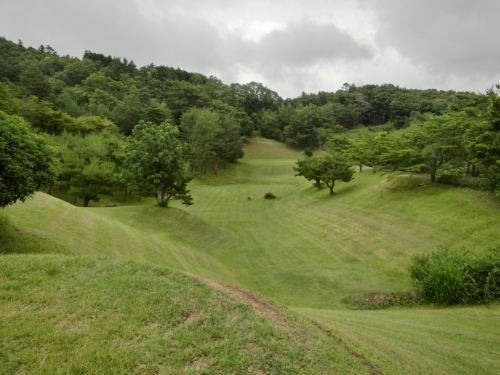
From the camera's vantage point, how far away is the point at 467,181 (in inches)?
1032

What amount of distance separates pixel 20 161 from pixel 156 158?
15.9 m

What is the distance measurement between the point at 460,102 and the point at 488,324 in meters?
44.0

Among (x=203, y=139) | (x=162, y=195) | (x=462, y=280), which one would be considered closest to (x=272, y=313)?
(x=462, y=280)

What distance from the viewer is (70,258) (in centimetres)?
873

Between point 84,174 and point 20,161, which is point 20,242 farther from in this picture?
point 84,174

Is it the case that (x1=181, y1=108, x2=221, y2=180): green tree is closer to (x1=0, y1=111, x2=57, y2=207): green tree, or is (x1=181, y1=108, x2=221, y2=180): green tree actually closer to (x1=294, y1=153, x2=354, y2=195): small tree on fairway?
(x1=294, y1=153, x2=354, y2=195): small tree on fairway

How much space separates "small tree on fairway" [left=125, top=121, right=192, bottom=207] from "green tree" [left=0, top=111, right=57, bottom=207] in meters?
14.5

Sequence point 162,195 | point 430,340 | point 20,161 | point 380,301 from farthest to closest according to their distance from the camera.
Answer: point 162,195, point 380,301, point 20,161, point 430,340

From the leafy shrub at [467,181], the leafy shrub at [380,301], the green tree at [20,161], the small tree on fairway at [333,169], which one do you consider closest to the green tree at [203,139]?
the small tree on fairway at [333,169]

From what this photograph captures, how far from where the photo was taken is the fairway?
27.9ft

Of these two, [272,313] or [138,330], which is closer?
[138,330]

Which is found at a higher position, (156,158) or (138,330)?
(156,158)

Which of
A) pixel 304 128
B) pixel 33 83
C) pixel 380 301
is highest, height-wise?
pixel 33 83

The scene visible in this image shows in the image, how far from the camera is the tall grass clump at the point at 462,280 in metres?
13.1
